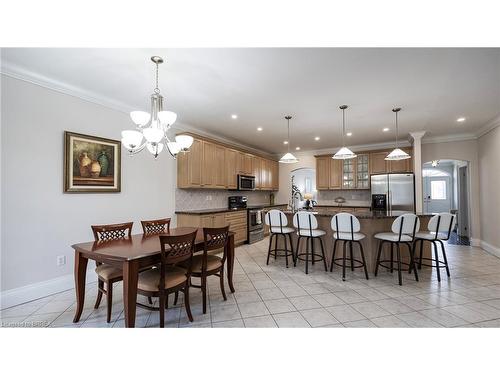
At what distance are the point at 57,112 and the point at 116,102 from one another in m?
0.79

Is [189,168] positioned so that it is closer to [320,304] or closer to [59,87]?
[59,87]

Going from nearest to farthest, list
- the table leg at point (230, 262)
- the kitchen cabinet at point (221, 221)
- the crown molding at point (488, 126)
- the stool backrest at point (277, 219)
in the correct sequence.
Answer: the table leg at point (230, 262) → the stool backrest at point (277, 219) → the crown molding at point (488, 126) → the kitchen cabinet at point (221, 221)

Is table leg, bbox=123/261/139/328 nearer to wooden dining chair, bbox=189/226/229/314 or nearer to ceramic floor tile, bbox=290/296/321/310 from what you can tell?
wooden dining chair, bbox=189/226/229/314

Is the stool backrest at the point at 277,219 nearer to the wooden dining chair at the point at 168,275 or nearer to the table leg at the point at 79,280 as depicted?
the wooden dining chair at the point at 168,275

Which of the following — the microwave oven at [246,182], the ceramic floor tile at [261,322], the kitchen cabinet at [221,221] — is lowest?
the ceramic floor tile at [261,322]

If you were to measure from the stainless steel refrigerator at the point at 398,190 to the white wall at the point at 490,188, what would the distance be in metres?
1.33

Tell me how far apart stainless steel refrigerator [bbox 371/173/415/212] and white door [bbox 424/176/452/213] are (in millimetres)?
5459

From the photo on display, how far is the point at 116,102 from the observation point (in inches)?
138

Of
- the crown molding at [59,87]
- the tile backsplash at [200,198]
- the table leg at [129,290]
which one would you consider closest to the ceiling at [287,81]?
the crown molding at [59,87]

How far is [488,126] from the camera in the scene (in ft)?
15.3

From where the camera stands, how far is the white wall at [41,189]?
2.55m

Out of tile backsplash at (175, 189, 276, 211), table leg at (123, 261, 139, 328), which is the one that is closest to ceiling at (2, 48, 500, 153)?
tile backsplash at (175, 189, 276, 211)

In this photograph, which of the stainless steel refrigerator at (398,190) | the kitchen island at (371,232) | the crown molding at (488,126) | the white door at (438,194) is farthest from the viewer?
the white door at (438,194)
